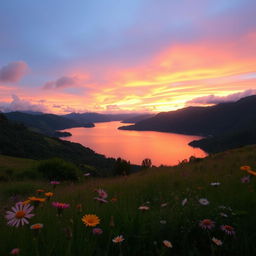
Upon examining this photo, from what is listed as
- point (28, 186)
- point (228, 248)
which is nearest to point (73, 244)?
point (228, 248)

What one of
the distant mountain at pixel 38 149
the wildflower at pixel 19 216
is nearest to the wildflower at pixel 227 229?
the wildflower at pixel 19 216

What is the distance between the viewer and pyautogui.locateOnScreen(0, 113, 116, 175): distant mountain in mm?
87594

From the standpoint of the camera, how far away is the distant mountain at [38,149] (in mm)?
87594

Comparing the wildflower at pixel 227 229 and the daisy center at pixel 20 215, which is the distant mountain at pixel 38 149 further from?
the daisy center at pixel 20 215

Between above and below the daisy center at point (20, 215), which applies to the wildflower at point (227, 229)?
below

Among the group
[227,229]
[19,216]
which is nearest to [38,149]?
[19,216]

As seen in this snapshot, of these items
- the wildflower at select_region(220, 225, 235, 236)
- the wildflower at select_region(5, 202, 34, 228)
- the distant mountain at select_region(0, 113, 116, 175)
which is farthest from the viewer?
the distant mountain at select_region(0, 113, 116, 175)

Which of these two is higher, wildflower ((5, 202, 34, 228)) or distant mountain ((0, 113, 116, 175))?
wildflower ((5, 202, 34, 228))

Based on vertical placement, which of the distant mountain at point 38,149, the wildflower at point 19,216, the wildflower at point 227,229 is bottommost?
the distant mountain at point 38,149

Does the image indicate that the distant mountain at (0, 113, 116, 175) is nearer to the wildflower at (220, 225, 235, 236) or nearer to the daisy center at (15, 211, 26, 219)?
the wildflower at (220, 225, 235, 236)

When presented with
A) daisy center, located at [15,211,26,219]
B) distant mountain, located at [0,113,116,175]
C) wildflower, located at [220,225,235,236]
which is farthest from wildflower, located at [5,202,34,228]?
distant mountain, located at [0,113,116,175]

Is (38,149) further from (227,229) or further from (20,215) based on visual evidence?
(227,229)

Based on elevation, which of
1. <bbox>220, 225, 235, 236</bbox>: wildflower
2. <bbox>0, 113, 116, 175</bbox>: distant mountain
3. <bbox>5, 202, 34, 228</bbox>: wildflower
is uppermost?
<bbox>5, 202, 34, 228</bbox>: wildflower

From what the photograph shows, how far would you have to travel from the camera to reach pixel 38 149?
3802 inches
